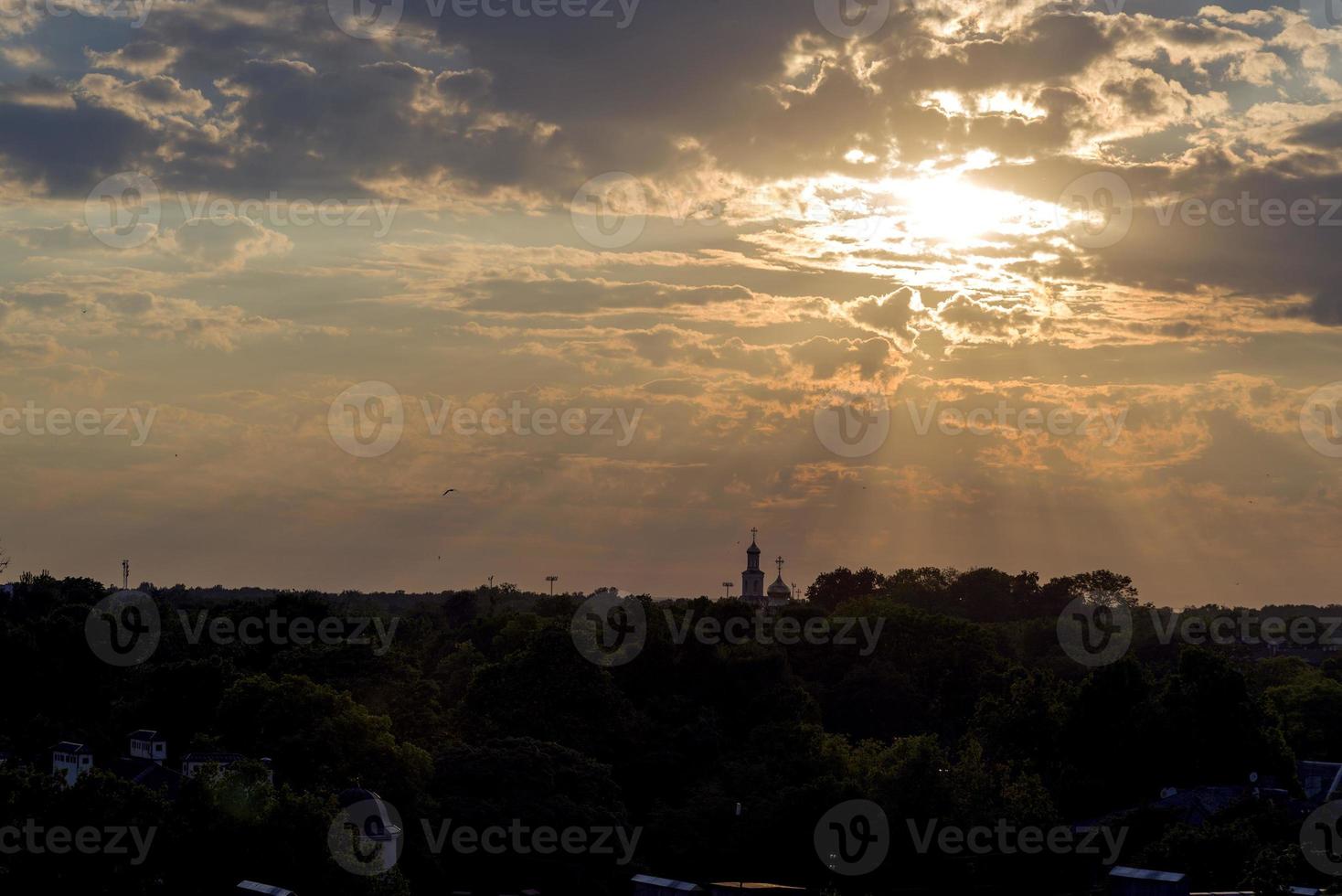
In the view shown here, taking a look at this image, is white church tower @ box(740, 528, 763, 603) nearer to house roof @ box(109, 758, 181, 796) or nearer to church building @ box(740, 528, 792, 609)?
church building @ box(740, 528, 792, 609)

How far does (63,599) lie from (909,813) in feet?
262

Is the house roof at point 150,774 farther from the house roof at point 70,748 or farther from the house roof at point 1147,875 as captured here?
the house roof at point 1147,875

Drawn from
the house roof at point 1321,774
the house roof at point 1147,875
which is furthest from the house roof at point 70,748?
the house roof at point 1321,774

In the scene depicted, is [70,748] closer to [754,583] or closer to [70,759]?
[70,759]

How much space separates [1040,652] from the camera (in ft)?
472

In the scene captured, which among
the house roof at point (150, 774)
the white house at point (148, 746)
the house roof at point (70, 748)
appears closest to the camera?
the house roof at point (150, 774)

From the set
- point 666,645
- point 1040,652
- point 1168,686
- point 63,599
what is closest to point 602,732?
point 666,645

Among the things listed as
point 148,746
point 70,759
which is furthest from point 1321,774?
point 70,759

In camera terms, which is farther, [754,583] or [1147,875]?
[754,583]

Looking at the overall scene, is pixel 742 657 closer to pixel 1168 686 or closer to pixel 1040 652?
pixel 1168 686

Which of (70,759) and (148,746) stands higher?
(148,746)

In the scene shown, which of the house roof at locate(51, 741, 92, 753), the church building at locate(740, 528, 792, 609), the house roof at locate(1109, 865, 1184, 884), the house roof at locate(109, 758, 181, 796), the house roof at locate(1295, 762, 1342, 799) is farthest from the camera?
the church building at locate(740, 528, 792, 609)

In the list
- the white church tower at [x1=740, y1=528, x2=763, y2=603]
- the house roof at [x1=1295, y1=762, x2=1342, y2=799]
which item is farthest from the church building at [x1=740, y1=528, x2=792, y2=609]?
the house roof at [x1=1295, y1=762, x2=1342, y2=799]

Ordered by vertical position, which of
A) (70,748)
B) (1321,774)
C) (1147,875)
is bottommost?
(70,748)
